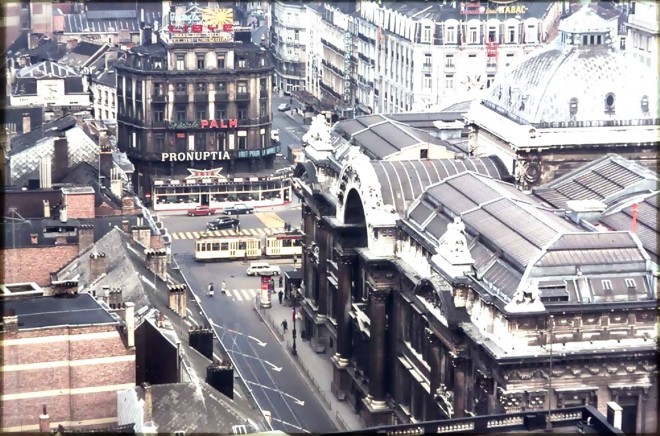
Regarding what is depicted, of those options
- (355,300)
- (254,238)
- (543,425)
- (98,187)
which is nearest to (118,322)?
(543,425)

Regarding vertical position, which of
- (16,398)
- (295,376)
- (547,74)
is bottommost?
(295,376)

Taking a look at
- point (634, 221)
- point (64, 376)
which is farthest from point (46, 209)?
point (634, 221)

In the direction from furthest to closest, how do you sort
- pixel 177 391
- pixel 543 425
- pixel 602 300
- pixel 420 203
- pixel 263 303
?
pixel 263 303 < pixel 420 203 < pixel 602 300 < pixel 177 391 < pixel 543 425

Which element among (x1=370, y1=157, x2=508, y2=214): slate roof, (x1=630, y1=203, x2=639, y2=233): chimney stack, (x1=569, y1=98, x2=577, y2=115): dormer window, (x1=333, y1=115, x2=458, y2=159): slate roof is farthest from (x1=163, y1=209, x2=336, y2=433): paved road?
(x1=569, y1=98, x2=577, y2=115): dormer window

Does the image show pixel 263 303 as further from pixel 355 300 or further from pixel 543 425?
pixel 543 425

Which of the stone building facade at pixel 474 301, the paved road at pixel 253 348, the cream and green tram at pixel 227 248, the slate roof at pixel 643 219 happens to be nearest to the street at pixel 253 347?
the paved road at pixel 253 348

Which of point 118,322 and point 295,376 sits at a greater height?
point 118,322
